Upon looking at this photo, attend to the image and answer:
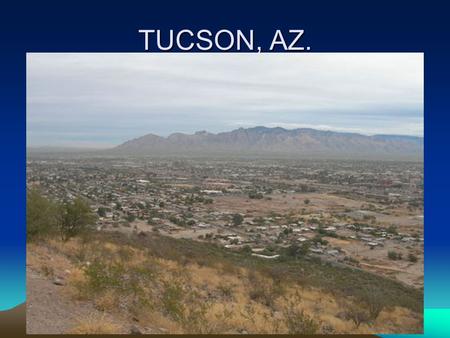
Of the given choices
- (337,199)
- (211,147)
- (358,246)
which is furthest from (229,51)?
(358,246)

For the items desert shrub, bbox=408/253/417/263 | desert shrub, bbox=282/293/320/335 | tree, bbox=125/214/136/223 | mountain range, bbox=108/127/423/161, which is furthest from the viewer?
tree, bbox=125/214/136/223

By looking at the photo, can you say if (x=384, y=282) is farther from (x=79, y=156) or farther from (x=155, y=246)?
(x=79, y=156)

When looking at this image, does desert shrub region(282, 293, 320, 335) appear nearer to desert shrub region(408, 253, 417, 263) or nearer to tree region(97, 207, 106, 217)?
desert shrub region(408, 253, 417, 263)

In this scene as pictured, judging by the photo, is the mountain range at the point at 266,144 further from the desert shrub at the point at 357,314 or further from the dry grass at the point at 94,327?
the dry grass at the point at 94,327

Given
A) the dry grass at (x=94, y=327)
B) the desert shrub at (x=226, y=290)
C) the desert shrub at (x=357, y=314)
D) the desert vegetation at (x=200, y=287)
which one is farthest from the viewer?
the desert shrub at (x=226, y=290)

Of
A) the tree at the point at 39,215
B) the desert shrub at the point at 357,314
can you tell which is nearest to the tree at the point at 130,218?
the tree at the point at 39,215

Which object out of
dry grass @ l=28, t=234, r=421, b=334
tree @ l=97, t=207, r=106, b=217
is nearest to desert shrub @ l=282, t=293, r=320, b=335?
dry grass @ l=28, t=234, r=421, b=334
